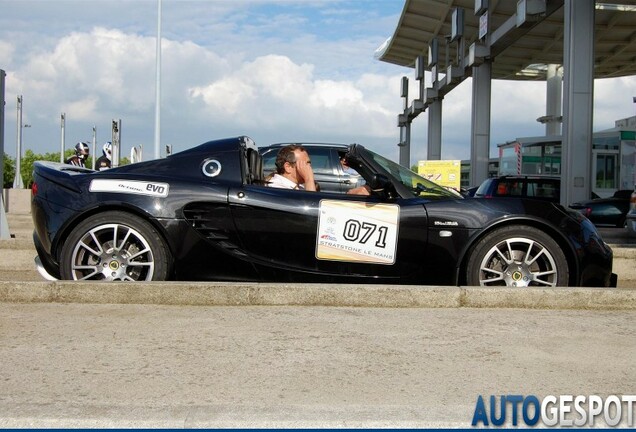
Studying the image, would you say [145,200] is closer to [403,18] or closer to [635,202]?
[635,202]

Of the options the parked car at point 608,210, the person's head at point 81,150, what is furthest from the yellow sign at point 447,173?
the person's head at point 81,150

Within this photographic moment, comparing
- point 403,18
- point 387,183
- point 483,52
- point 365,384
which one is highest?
point 403,18

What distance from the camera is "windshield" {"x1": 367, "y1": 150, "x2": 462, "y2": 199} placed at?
5637 mm

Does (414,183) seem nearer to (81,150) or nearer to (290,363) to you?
(290,363)

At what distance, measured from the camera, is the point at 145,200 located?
538 cm

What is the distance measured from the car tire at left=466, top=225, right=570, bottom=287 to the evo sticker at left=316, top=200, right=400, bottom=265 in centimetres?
62

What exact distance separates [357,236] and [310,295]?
61cm

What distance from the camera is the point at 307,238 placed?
530 cm

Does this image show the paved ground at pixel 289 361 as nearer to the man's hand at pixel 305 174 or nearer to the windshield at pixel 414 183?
the windshield at pixel 414 183

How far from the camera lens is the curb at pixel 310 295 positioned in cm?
498

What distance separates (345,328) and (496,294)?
1259 millimetres

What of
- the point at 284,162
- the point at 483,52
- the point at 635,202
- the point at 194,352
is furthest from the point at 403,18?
the point at 194,352

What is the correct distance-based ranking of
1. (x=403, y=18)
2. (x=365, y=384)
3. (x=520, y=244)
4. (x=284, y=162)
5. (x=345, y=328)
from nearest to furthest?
(x=365, y=384) → (x=345, y=328) → (x=520, y=244) → (x=284, y=162) → (x=403, y=18)

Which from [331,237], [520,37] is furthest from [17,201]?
[331,237]
